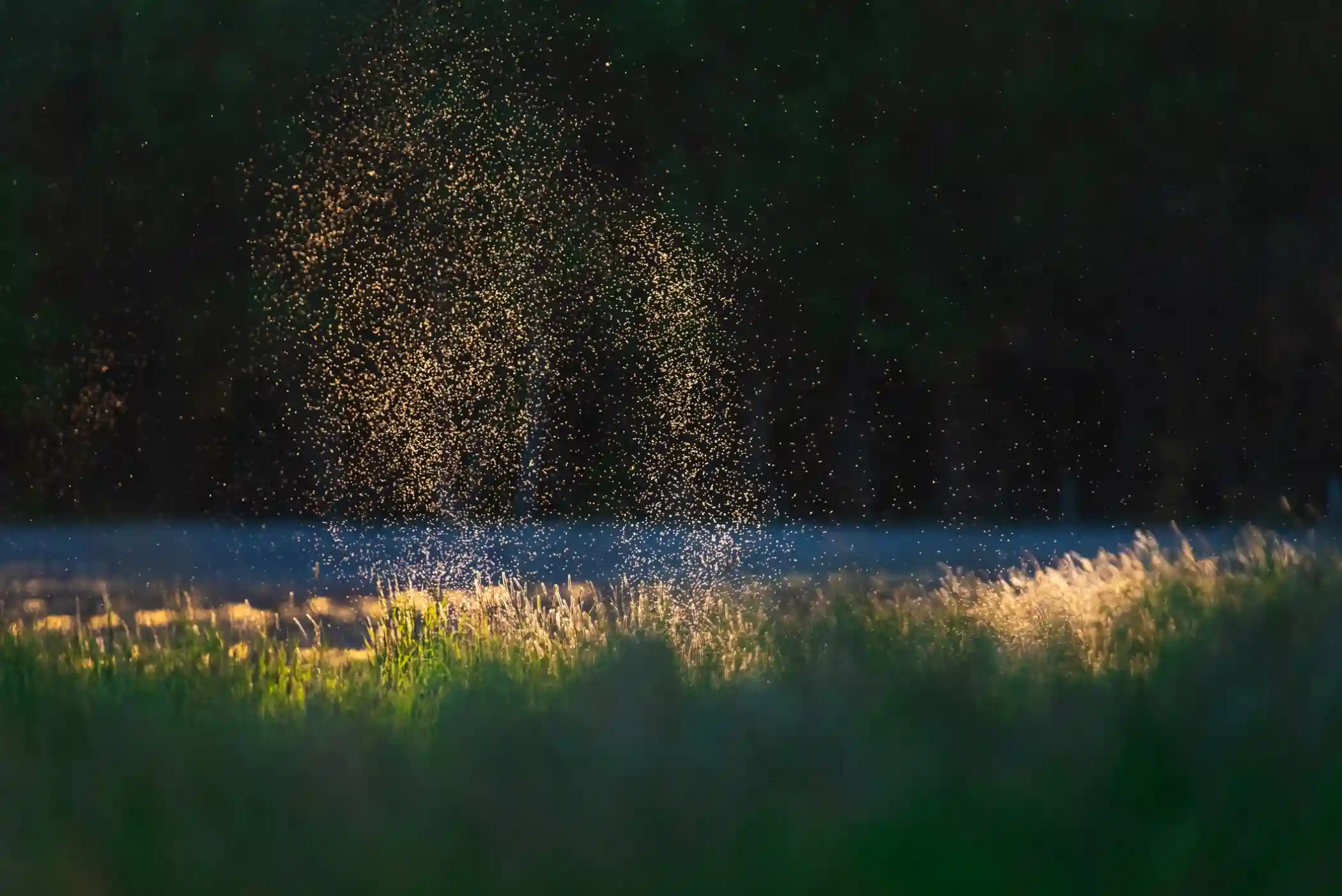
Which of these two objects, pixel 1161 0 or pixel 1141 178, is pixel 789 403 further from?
pixel 1161 0

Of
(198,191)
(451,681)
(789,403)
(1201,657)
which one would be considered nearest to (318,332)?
(198,191)

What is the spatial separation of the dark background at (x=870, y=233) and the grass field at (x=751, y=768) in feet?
40.9

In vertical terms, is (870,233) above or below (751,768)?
above

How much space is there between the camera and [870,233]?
19.0 meters

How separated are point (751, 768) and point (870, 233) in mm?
14877

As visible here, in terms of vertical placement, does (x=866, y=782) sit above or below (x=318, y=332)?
below

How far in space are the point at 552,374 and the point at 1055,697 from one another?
1650 centimetres

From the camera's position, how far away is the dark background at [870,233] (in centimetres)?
1820

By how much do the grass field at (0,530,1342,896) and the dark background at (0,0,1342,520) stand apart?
1246 centimetres

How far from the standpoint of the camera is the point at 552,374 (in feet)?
70.1

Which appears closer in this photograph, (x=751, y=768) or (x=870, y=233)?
(x=751, y=768)

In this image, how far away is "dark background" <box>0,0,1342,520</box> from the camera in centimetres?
1820

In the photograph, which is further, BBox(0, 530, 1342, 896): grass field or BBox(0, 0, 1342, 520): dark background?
BBox(0, 0, 1342, 520): dark background

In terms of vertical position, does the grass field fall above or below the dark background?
below
